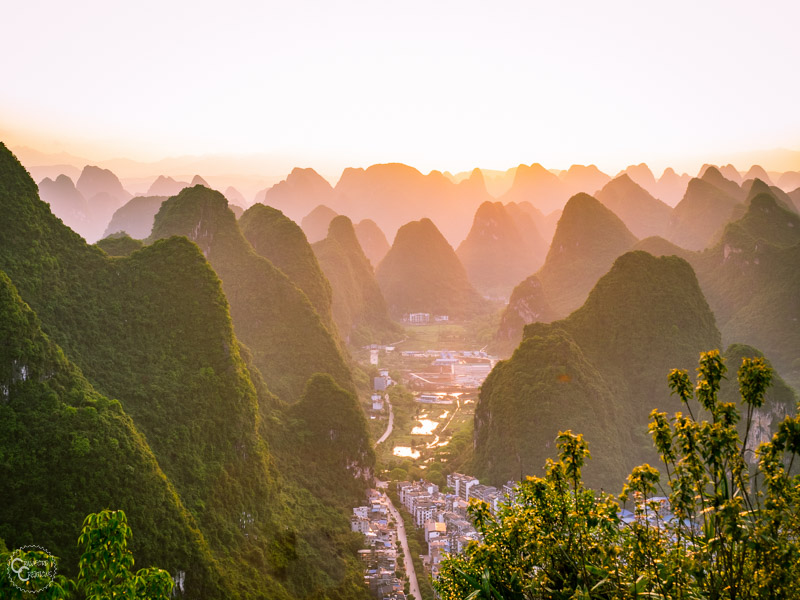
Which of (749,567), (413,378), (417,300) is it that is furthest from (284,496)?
(417,300)

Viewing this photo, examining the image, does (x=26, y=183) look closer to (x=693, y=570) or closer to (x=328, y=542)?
(x=328, y=542)

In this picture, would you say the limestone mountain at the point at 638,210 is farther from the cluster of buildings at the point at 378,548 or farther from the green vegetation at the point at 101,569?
the green vegetation at the point at 101,569

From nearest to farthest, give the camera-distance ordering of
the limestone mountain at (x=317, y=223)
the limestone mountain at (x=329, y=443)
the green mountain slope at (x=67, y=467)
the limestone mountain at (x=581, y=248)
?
1. the green mountain slope at (x=67, y=467)
2. the limestone mountain at (x=329, y=443)
3. the limestone mountain at (x=581, y=248)
4. the limestone mountain at (x=317, y=223)

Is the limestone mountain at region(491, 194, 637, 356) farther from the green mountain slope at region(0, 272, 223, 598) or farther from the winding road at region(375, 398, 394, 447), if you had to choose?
the green mountain slope at region(0, 272, 223, 598)

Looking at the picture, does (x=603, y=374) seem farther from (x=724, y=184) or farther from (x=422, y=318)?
(x=724, y=184)

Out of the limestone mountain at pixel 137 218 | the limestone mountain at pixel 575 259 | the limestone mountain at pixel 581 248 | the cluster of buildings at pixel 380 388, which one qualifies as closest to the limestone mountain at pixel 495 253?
the limestone mountain at pixel 575 259

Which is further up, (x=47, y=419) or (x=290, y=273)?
(x=290, y=273)

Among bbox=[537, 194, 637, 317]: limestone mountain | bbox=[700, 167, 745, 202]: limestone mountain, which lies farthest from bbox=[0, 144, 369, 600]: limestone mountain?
bbox=[700, 167, 745, 202]: limestone mountain
